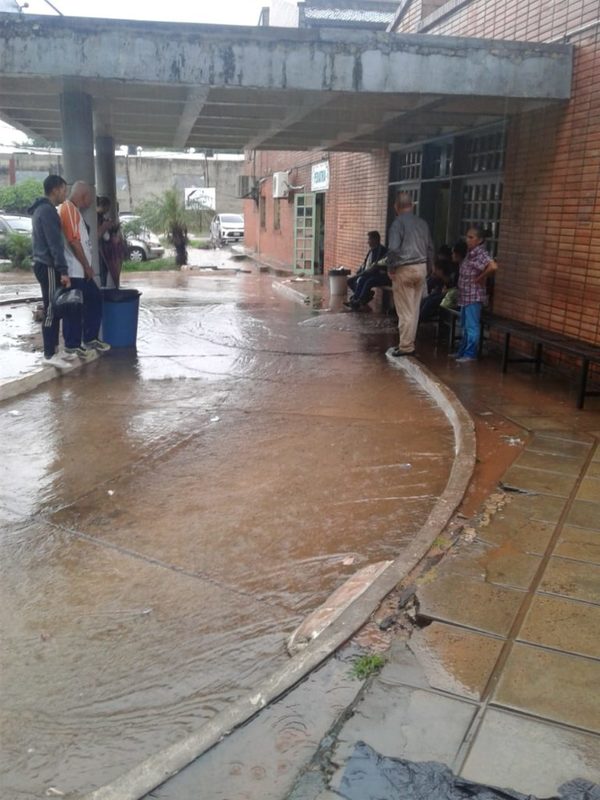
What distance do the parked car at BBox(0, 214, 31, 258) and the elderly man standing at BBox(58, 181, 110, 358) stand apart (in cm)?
1496

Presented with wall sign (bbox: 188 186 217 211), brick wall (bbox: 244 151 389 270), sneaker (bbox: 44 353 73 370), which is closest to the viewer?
sneaker (bbox: 44 353 73 370)

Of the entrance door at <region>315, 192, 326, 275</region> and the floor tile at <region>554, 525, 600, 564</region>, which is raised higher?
the entrance door at <region>315, 192, 326, 275</region>

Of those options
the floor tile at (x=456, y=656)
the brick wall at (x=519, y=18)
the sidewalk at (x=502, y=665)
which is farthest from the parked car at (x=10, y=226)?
the floor tile at (x=456, y=656)

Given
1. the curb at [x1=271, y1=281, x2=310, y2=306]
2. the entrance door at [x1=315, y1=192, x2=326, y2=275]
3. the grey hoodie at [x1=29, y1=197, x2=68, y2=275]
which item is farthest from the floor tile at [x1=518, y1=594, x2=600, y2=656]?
the entrance door at [x1=315, y1=192, x2=326, y2=275]

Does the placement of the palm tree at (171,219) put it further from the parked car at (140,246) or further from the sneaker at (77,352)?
the sneaker at (77,352)

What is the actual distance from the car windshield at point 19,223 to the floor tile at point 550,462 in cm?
2349

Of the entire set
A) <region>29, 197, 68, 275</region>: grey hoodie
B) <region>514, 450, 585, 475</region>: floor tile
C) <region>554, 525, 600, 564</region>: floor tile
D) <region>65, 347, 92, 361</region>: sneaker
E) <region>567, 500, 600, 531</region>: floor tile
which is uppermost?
<region>29, 197, 68, 275</region>: grey hoodie

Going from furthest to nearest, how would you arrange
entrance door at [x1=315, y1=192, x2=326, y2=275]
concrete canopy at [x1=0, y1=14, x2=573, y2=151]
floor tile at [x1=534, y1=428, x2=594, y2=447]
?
entrance door at [x1=315, y1=192, x2=326, y2=275], concrete canopy at [x1=0, y1=14, x2=573, y2=151], floor tile at [x1=534, y1=428, x2=594, y2=447]

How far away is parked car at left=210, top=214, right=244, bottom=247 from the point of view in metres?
38.1

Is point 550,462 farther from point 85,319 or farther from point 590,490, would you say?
point 85,319

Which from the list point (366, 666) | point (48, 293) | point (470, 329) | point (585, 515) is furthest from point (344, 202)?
point (366, 666)

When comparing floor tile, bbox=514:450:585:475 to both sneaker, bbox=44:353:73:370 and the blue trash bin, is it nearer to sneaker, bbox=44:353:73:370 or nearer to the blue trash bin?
sneaker, bbox=44:353:73:370

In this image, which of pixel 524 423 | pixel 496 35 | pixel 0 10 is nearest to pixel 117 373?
pixel 0 10

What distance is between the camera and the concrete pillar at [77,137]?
8.35m
